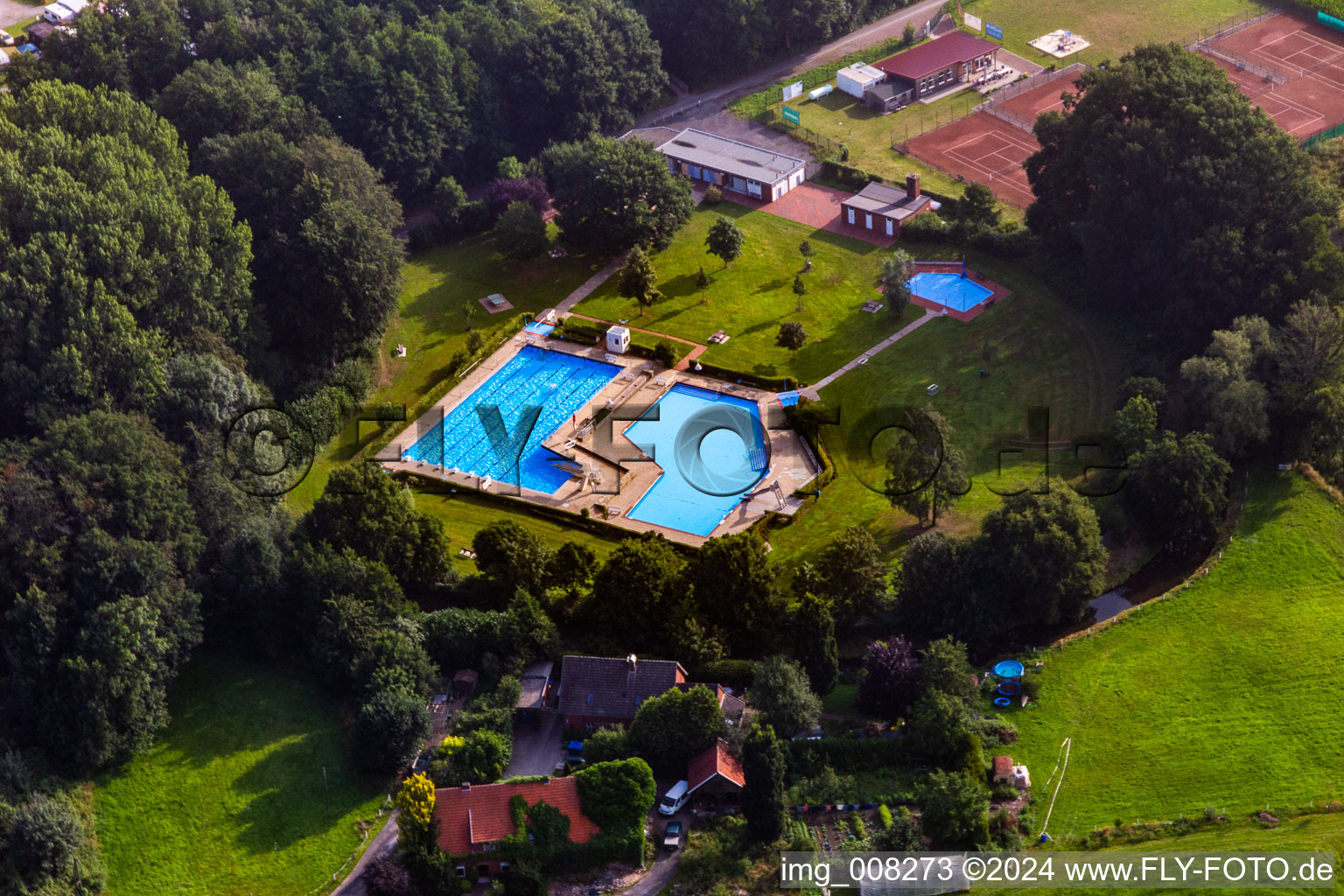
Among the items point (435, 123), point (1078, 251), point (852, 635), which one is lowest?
point (852, 635)

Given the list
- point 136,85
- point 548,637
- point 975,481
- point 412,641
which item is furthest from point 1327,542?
point 136,85

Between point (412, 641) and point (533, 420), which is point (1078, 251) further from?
point (412, 641)

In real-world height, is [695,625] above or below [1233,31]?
below

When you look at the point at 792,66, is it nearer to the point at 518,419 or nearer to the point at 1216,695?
the point at 518,419

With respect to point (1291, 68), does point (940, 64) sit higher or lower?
higher

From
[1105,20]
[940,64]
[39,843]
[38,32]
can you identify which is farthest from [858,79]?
[39,843]

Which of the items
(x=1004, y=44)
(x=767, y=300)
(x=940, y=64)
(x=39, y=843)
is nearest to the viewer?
(x=39, y=843)
